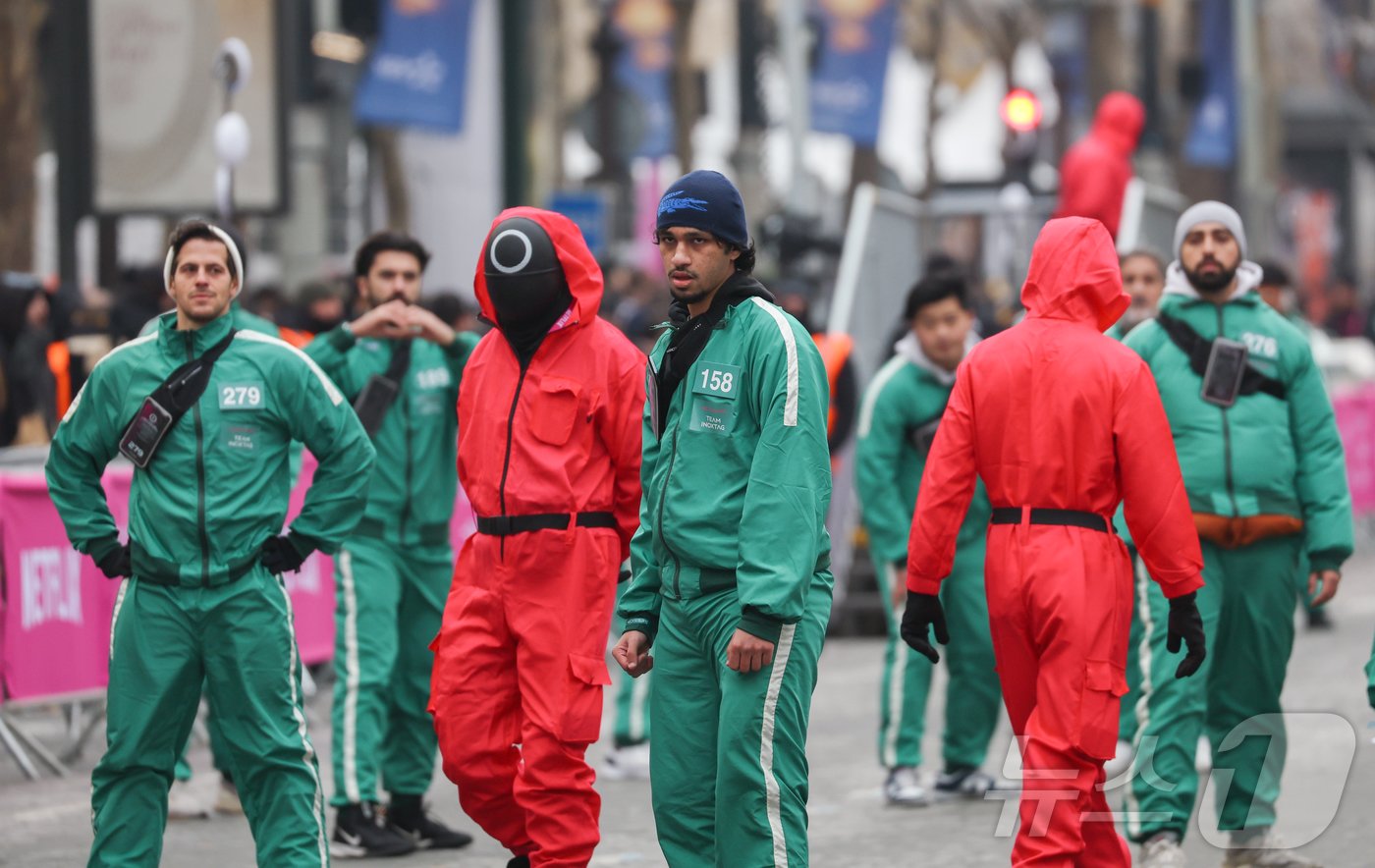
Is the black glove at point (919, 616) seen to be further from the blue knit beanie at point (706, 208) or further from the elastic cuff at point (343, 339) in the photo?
the elastic cuff at point (343, 339)

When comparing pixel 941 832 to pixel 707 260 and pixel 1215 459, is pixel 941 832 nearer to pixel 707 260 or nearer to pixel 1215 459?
pixel 1215 459

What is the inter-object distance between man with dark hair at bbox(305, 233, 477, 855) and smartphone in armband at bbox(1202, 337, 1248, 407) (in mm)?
2666

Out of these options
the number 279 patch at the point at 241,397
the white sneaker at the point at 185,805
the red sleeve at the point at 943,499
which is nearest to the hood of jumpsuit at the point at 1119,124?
the white sneaker at the point at 185,805

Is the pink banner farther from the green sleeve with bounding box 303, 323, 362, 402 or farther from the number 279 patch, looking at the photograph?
the number 279 patch

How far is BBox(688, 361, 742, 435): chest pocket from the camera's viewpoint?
668 centimetres

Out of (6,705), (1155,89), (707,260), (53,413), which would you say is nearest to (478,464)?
(707,260)

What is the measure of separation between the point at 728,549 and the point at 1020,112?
19.4 meters

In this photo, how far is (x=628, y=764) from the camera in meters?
11.1

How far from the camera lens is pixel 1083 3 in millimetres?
45438

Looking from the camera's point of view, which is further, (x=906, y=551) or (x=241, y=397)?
(x=906, y=551)

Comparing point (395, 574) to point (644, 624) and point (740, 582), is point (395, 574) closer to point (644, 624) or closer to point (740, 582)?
point (644, 624)

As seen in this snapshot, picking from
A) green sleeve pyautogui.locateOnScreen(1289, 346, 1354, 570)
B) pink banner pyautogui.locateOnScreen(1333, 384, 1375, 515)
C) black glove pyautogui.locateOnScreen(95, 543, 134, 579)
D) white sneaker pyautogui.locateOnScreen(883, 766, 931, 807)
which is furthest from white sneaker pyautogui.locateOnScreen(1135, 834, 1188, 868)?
pink banner pyautogui.locateOnScreen(1333, 384, 1375, 515)

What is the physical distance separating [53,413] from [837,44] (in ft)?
51.0

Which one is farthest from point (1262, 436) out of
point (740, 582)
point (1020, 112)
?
point (1020, 112)
